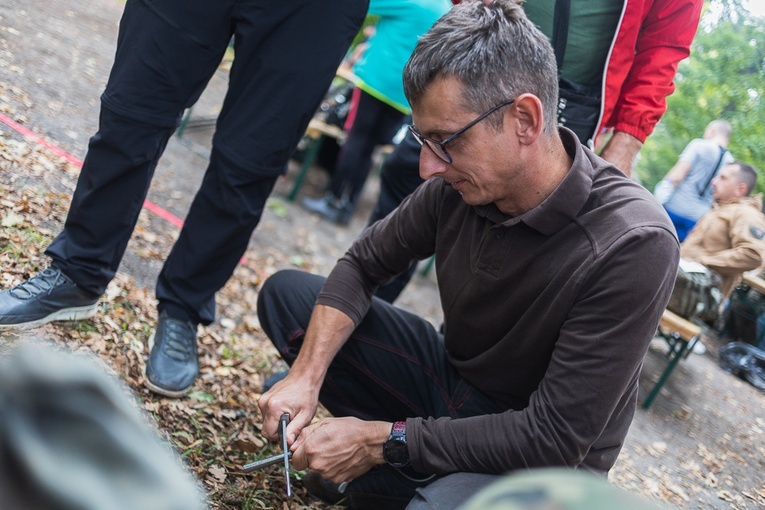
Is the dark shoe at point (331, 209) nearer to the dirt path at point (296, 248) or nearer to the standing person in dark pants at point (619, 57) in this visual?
the dirt path at point (296, 248)

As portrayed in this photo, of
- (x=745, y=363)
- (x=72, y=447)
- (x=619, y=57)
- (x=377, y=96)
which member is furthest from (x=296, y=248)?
(x=745, y=363)

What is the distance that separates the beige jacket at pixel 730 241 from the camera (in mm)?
6488

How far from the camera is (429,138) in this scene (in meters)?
2.01

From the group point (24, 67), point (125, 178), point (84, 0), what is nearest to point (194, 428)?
point (125, 178)

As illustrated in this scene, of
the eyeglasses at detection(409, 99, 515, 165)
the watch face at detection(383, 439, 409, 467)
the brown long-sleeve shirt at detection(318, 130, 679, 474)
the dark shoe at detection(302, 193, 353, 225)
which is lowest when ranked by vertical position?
the dark shoe at detection(302, 193, 353, 225)

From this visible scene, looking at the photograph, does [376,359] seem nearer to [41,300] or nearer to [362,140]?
[41,300]

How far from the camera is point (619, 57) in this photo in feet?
9.21

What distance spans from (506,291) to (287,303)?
0.87m

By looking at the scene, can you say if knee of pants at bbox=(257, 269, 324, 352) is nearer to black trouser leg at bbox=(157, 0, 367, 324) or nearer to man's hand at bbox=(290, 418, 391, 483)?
black trouser leg at bbox=(157, 0, 367, 324)

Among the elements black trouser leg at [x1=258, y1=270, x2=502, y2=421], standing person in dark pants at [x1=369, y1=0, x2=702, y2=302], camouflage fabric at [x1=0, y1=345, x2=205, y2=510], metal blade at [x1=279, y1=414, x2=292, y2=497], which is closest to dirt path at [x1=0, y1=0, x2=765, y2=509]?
black trouser leg at [x1=258, y1=270, x2=502, y2=421]

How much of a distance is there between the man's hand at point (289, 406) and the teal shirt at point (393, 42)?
3.19m

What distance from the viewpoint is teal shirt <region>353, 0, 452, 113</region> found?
4.94 meters

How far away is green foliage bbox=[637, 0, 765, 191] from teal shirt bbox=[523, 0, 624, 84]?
496 cm

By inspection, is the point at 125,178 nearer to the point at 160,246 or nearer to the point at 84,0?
the point at 160,246
